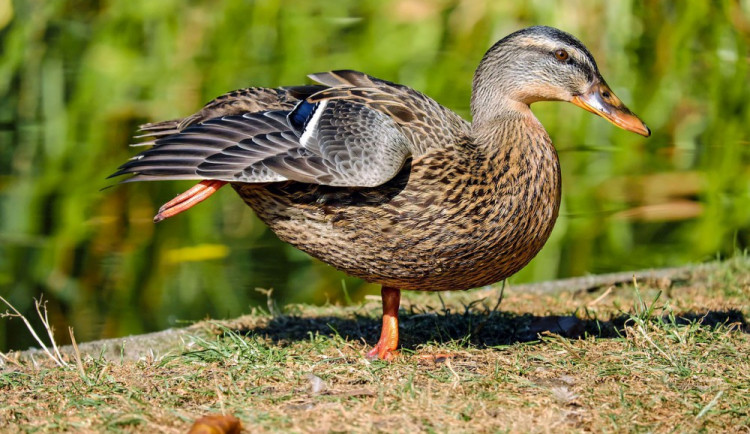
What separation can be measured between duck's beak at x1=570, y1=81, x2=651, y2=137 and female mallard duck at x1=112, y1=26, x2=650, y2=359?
1 centimetres

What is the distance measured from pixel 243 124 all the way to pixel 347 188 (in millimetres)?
478

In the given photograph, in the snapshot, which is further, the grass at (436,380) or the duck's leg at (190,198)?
the duck's leg at (190,198)

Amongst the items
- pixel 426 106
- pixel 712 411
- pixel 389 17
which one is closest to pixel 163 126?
pixel 426 106

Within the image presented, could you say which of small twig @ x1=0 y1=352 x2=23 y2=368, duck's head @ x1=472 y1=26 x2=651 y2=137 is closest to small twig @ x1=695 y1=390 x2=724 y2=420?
duck's head @ x1=472 y1=26 x2=651 y2=137

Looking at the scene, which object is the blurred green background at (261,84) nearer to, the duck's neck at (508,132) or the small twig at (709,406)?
the duck's neck at (508,132)

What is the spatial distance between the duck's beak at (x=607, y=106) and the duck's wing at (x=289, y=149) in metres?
0.78

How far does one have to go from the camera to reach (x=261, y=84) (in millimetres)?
8914

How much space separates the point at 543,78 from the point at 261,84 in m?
5.02

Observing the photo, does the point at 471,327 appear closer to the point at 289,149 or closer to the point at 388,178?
the point at 388,178

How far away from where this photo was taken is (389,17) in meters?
10.1

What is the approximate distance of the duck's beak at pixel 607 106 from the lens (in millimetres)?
4211

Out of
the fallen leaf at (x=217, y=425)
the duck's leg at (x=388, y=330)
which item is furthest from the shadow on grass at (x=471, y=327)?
the fallen leaf at (x=217, y=425)

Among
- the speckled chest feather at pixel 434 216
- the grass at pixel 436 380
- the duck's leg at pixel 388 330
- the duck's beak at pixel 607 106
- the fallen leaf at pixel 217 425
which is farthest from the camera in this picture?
the duck's beak at pixel 607 106

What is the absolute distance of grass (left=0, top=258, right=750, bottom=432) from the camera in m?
3.13
